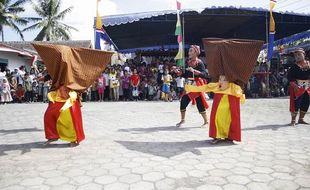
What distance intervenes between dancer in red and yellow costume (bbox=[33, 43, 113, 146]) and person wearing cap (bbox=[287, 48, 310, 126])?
→ 4392 mm

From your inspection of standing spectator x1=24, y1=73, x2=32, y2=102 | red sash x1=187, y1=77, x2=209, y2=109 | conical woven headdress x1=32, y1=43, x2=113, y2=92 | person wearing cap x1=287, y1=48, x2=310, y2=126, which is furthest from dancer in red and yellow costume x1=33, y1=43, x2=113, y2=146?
standing spectator x1=24, y1=73, x2=32, y2=102

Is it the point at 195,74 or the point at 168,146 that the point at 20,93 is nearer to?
the point at 195,74

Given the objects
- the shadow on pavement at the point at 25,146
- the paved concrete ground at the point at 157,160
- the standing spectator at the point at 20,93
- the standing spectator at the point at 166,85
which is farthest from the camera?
the standing spectator at the point at 20,93

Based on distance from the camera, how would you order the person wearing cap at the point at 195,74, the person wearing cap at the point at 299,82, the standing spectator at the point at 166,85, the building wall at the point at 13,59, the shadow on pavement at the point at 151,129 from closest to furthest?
the person wearing cap at the point at 195,74, the shadow on pavement at the point at 151,129, the person wearing cap at the point at 299,82, the standing spectator at the point at 166,85, the building wall at the point at 13,59

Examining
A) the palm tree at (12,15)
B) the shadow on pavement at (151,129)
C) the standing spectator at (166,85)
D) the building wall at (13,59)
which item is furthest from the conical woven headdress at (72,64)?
the palm tree at (12,15)

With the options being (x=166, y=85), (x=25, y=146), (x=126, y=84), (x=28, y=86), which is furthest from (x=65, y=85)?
(x=28, y=86)

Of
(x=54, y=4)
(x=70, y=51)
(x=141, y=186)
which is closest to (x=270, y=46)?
(x=70, y=51)

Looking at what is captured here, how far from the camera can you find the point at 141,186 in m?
3.48

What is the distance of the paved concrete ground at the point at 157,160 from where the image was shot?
358 cm

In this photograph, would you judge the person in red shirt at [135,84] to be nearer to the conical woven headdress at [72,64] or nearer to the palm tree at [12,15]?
the conical woven headdress at [72,64]

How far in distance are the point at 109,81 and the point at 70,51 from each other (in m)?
9.88

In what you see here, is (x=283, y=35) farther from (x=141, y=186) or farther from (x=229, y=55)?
(x=141, y=186)

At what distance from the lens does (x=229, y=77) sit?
533 centimetres

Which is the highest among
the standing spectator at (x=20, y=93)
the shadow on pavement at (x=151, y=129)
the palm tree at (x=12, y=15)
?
the palm tree at (x=12, y=15)
